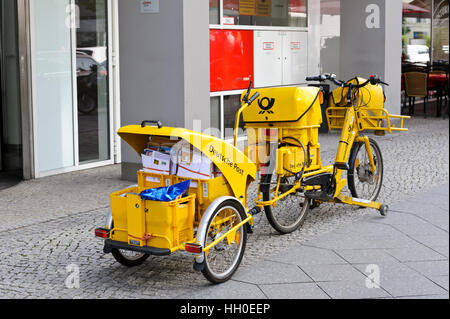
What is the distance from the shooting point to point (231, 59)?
436 inches

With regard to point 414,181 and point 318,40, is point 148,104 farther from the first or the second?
point 318,40

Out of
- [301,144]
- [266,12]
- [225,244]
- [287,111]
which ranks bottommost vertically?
[225,244]

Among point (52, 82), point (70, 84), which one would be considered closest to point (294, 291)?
point (52, 82)

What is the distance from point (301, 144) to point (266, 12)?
21.2 feet

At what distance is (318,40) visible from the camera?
1346 centimetres

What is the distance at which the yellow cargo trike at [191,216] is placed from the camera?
4566 millimetres

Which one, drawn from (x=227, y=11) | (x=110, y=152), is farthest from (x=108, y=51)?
(x=227, y=11)

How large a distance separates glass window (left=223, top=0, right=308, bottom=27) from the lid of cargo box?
6.16 meters

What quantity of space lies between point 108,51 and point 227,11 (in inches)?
89.6

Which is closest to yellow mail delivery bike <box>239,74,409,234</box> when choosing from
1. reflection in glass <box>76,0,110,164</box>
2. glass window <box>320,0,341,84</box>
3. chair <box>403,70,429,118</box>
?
reflection in glass <box>76,0,110,164</box>

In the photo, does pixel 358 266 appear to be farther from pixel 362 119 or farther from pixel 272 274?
pixel 362 119

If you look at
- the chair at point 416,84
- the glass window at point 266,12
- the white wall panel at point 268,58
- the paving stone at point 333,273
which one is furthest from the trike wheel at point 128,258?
the chair at point 416,84

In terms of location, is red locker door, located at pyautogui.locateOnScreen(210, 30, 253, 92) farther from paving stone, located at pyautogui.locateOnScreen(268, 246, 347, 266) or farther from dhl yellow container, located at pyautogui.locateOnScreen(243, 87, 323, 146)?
paving stone, located at pyautogui.locateOnScreen(268, 246, 347, 266)

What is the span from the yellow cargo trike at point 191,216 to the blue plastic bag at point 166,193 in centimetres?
4
